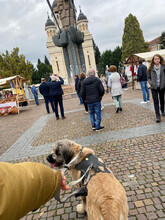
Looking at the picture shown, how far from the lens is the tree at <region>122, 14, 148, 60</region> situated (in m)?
46.4

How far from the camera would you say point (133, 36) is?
4662 centimetres

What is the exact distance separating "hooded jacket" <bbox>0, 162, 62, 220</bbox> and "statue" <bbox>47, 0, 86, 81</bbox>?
63.6 ft

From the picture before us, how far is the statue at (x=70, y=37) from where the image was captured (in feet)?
60.5

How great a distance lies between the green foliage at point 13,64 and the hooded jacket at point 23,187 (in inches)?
1398

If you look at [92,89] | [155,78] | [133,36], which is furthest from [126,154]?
[133,36]

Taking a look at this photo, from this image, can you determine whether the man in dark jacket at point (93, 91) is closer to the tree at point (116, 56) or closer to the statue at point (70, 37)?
the statue at point (70, 37)

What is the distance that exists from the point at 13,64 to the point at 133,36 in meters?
35.3

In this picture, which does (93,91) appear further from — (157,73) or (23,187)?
(23,187)

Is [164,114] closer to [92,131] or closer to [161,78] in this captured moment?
[161,78]

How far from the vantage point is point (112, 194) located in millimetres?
1485

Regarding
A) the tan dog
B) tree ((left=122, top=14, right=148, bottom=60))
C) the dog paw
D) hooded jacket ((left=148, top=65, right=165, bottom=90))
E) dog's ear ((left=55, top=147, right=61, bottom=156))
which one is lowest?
the dog paw

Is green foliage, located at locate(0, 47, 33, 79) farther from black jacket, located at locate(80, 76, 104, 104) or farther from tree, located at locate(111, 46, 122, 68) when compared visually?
tree, located at locate(111, 46, 122, 68)

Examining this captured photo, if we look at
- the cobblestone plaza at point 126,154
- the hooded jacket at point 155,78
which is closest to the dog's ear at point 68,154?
the cobblestone plaza at point 126,154

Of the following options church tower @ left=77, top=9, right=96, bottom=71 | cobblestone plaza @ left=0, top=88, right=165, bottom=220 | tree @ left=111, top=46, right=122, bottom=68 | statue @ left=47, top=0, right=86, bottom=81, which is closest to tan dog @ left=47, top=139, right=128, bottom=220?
cobblestone plaza @ left=0, top=88, right=165, bottom=220
